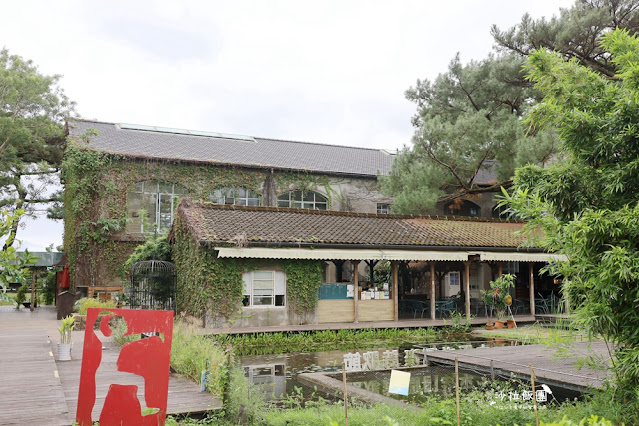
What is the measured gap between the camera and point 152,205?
2361cm

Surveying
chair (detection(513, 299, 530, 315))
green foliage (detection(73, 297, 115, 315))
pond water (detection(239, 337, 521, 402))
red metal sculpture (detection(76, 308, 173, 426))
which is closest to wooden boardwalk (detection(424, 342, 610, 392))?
pond water (detection(239, 337, 521, 402))

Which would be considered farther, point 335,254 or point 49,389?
point 335,254

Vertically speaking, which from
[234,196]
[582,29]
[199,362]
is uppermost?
[582,29]

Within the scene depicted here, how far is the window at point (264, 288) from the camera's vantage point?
15.9 metres

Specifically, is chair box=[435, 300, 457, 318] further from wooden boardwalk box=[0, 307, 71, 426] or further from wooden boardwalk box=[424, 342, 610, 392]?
wooden boardwalk box=[0, 307, 71, 426]

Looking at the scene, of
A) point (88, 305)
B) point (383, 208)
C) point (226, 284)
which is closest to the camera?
point (226, 284)

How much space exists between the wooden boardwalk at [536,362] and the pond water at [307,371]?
33 centimetres

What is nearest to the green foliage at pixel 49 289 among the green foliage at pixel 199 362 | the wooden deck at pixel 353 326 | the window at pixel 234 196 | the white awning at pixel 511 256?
the window at pixel 234 196

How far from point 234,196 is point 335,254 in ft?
32.0

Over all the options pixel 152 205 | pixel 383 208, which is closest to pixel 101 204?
pixel 152 205

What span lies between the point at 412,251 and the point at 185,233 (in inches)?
279

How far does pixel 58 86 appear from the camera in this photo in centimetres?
2967

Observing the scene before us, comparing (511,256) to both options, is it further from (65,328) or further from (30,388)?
(30,388)

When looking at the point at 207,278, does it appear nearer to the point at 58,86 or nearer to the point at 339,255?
the point at 339,255
